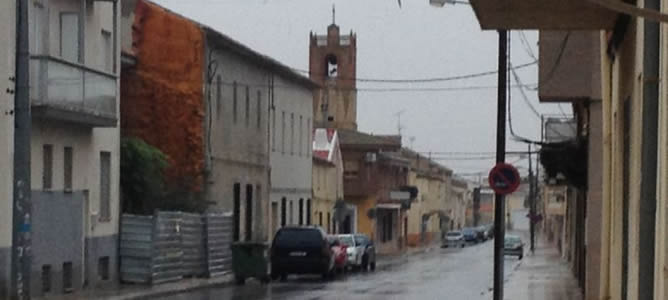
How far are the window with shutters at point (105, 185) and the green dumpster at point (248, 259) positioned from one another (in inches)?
227

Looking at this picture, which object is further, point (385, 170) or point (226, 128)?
point (385, 170)

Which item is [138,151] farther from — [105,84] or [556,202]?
[556,202]

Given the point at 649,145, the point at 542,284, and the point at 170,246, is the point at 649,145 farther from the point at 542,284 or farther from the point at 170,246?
the point at 542,284

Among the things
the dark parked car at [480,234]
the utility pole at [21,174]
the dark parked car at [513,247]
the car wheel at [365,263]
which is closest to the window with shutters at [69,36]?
the utility pole at [21,174]

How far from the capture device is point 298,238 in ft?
145

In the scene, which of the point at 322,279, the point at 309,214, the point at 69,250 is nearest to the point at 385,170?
the point at 309,214

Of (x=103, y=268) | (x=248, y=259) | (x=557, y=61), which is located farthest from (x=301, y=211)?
(x=557, y=61)

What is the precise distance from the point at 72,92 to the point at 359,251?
81.7 feet

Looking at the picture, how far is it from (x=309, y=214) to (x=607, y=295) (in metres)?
51.4

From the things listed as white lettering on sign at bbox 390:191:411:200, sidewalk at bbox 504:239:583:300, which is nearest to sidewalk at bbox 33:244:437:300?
sidewalk at bbox 504:239:583:300

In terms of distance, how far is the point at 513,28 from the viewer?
1623 centimetres

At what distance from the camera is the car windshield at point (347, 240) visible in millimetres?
53097

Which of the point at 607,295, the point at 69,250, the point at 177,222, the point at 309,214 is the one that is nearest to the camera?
the point at 607,295

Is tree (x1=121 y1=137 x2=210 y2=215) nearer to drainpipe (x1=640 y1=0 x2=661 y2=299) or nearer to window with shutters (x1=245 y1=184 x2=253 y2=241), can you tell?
window with shutters (x1=245 y1=184 x2=253 y2=241)
